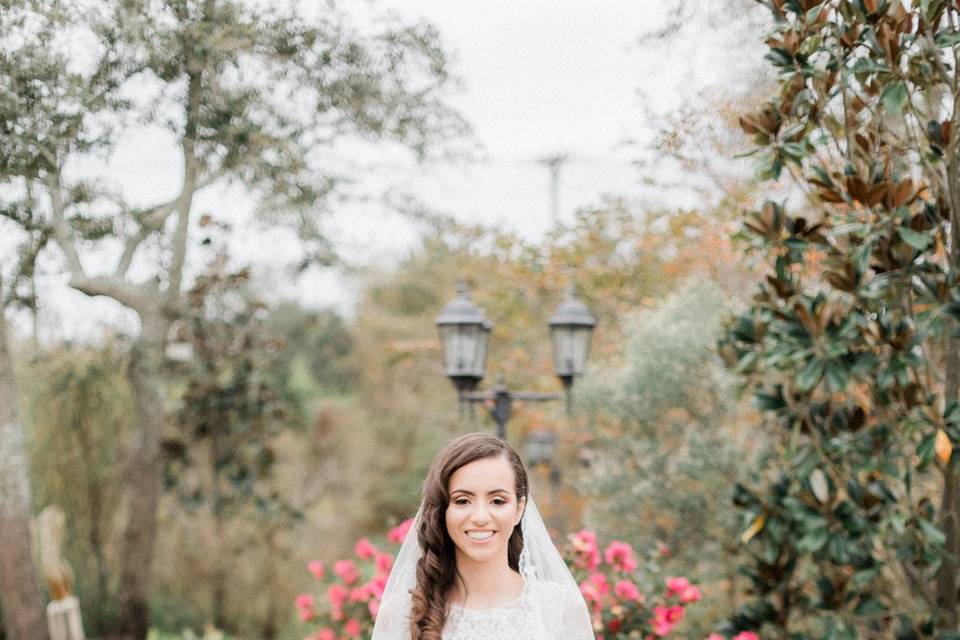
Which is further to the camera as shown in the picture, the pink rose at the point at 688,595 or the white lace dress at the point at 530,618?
the pink rose at the point at 688,595

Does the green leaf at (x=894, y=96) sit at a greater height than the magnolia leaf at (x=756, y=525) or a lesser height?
greater

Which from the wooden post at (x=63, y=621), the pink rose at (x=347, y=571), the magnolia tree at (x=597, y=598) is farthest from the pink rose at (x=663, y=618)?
the wooden post at (x=63, y=621)

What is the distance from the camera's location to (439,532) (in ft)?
7.80

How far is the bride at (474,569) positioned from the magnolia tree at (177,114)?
64.2 inches

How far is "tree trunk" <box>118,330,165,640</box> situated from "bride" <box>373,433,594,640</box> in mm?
2443

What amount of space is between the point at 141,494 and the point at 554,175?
214 inches

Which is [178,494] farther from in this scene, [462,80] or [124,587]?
[462,80]

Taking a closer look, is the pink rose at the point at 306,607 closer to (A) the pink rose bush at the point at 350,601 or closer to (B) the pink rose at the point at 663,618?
(A) the pink rose bush at the point at 350,601

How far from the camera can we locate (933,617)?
4.04 meters

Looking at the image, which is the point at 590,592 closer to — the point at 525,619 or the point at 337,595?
the point at 337,595

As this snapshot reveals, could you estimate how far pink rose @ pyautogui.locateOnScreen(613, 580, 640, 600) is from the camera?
4090 millimetres

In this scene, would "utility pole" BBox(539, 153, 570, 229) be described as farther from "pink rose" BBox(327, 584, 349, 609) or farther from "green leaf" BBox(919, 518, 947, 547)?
"green leaf" BBox(919, 518, 947, 547)

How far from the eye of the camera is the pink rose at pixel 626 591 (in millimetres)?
4090

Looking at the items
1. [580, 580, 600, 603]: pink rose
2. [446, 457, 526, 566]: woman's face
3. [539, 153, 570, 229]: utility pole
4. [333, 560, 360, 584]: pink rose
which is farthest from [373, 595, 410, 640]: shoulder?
[539, 153, 570, 229]: utility pole
